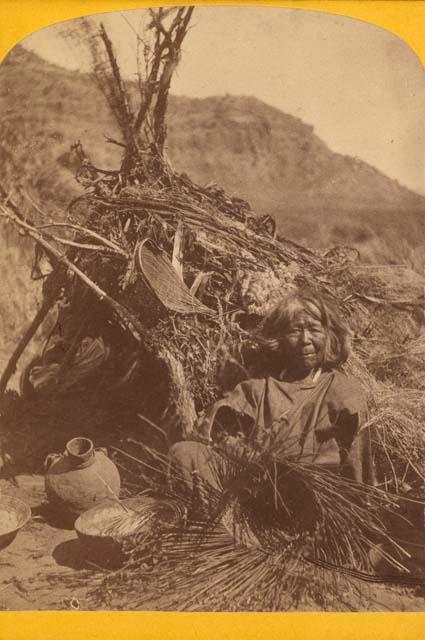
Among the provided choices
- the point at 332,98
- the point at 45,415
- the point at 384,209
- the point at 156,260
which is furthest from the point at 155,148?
the point at 45,415

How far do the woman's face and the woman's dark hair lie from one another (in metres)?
0.02

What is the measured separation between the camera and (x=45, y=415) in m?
3.66

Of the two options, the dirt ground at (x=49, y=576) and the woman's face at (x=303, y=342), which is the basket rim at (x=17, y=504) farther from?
the woman's face at (x=303, y=342)

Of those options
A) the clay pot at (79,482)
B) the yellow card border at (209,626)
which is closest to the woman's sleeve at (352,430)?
the yellow card border at (209,626)

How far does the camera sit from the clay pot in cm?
349

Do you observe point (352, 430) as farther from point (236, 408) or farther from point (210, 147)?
point (210, 147)

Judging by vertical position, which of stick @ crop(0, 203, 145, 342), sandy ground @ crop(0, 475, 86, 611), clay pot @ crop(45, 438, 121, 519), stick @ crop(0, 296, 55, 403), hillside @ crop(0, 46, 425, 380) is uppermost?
hillside @ crop(0, 46, 425, 380)

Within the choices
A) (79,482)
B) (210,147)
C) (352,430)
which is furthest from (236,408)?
(210,147)

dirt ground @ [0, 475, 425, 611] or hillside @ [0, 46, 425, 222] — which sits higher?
hillside @ [0, 46, 425, 222]

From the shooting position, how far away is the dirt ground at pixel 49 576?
3469 millimetres

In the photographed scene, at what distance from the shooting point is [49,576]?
3.49 m

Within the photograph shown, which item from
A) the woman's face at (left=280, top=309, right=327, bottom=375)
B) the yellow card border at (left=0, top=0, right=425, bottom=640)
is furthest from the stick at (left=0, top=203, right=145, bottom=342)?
the yellow card border at (left=0, top=0, right=425, bottom=640)

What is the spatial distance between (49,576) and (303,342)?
1582 millimetres

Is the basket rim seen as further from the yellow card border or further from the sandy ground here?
the yellow card border
